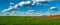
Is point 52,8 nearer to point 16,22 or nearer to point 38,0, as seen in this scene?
point 38,0

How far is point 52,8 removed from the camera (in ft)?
10.1

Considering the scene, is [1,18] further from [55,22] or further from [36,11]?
[55,22]

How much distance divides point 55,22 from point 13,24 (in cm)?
78

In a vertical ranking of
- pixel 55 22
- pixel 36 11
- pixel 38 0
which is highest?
pixel 38 0

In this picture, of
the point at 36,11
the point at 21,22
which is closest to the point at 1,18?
the point at 21,22

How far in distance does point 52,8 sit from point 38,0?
0.30m

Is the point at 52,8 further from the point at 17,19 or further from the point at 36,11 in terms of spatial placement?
the point at 17,19

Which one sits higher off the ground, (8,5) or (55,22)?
(8,5)

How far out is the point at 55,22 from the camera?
3.07 m

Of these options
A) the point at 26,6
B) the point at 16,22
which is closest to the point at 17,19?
the point at 16,22

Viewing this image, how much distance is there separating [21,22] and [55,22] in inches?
24.9

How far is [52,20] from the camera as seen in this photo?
309cm

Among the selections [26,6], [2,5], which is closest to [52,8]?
[26,6]

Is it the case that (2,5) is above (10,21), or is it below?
above
